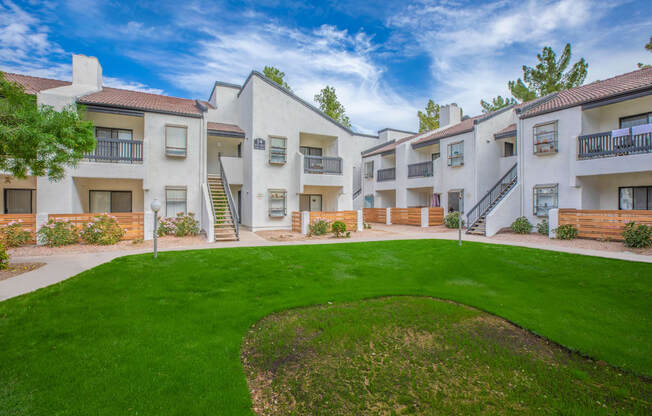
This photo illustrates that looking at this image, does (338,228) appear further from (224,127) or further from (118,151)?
(118,151)

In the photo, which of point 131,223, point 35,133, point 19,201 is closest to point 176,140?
point 131,223

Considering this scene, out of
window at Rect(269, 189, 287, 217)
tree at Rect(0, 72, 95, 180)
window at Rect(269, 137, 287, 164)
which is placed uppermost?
window at Rect(269, 137, 287, 164)

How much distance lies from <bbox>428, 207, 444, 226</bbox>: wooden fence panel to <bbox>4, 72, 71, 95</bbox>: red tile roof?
78.7 ft

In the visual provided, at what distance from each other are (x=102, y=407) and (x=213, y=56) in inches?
732

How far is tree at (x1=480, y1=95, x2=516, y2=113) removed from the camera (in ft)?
115

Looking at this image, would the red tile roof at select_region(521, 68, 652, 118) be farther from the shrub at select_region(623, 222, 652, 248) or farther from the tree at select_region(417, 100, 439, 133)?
the tree at select_region(417, 100, 439, 133)

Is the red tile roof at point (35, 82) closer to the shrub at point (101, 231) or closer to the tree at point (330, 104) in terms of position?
the shrub at point (101, 231)

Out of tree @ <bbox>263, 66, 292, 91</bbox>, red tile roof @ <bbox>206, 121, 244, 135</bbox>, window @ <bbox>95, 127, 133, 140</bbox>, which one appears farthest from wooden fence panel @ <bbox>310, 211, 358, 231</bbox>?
tree @ <bbox>263, 66, 292, 91</bbox>

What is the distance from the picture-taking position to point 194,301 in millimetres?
6027

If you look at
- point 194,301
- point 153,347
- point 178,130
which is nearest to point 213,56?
point 178,130

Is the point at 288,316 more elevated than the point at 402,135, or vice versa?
the point at 402,135

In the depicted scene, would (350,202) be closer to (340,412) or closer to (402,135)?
(402,135)

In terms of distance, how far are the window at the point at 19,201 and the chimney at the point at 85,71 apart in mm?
6508

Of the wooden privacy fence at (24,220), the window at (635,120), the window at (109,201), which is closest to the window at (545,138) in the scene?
the window at (635,120)
